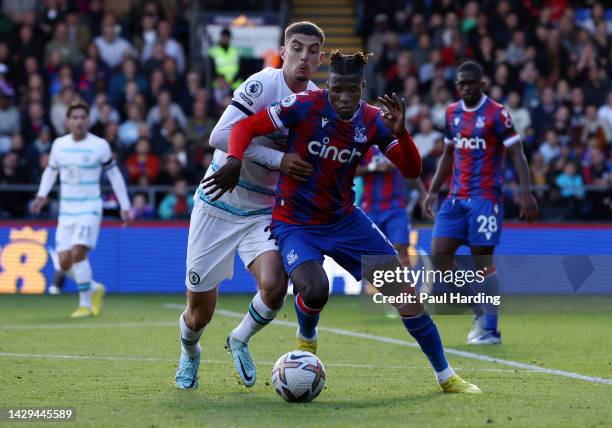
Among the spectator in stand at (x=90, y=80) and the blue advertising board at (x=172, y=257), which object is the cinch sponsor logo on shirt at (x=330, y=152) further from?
the spectator in stand at (x=90, y=80)

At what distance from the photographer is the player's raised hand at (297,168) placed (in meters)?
7.70

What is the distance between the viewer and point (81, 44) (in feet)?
69.8

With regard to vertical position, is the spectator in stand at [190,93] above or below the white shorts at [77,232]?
above

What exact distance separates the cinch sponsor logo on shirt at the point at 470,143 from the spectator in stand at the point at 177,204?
23.4ft

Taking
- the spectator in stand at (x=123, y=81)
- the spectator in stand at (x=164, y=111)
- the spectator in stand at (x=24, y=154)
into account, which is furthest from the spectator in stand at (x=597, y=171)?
the spectator in stand at (x=24, y=154)

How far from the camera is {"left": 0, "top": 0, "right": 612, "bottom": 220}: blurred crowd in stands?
736 inches

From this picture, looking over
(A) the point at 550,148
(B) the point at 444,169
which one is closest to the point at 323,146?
(B) the point at 444,169

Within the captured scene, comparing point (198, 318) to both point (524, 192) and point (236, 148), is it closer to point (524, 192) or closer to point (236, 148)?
point (236, 148)

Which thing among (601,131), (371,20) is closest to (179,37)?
(371,20)

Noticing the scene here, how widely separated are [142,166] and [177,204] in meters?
0.99

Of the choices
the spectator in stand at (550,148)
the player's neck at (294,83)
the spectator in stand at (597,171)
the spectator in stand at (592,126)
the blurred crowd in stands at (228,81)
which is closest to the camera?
the player's neck at (294,83)

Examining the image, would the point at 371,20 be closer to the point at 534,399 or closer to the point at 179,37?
the point at 179,37

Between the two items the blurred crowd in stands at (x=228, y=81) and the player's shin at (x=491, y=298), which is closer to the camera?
the player's shin at (x=491, y=298)

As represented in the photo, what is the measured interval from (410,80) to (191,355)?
12.6 m
